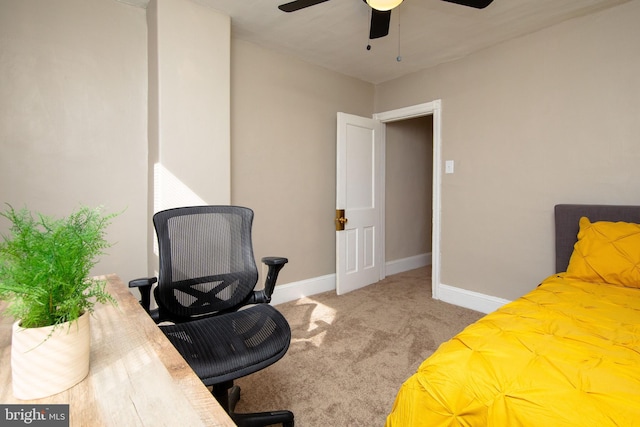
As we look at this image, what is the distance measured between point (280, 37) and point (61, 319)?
9.32 feet

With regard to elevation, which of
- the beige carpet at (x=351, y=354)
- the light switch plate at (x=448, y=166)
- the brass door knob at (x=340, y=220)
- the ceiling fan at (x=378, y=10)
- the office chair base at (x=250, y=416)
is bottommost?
the beige carpet at (x=351, y=354)

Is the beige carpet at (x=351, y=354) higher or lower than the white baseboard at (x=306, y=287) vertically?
lower

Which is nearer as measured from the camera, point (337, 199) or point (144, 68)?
point (144, 68)

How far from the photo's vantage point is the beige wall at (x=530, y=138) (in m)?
2.31

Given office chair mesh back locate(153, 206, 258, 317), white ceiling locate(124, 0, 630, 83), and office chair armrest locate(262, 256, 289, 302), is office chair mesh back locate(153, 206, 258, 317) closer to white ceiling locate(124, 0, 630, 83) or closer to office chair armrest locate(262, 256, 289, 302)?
office chair armrest locate(262, 256, 289, 302)

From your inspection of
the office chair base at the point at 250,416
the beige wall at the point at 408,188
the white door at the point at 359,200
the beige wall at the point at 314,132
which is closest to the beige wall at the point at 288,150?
the beige wall at the point at 314,132

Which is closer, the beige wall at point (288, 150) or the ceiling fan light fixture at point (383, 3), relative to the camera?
the ceiling fan light fixture at point (383, 3)

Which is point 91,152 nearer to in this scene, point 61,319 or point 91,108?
point 91,108

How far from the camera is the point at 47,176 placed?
2172mm

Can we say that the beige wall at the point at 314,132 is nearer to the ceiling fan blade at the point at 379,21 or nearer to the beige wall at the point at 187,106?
the beige wall at the point at 187,106

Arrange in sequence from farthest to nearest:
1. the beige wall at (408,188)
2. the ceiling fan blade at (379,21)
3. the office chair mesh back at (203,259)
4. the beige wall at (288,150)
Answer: the beige wall at (408,188)
the beige wall at (288,150)
the ceiling fan blade at (379,21)
the office chair mesh back at (203,259)

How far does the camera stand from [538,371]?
37.4 inches

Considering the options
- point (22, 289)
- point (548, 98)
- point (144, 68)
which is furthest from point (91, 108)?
point (548, 98)

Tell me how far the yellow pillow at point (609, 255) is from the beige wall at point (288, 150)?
229 cm
